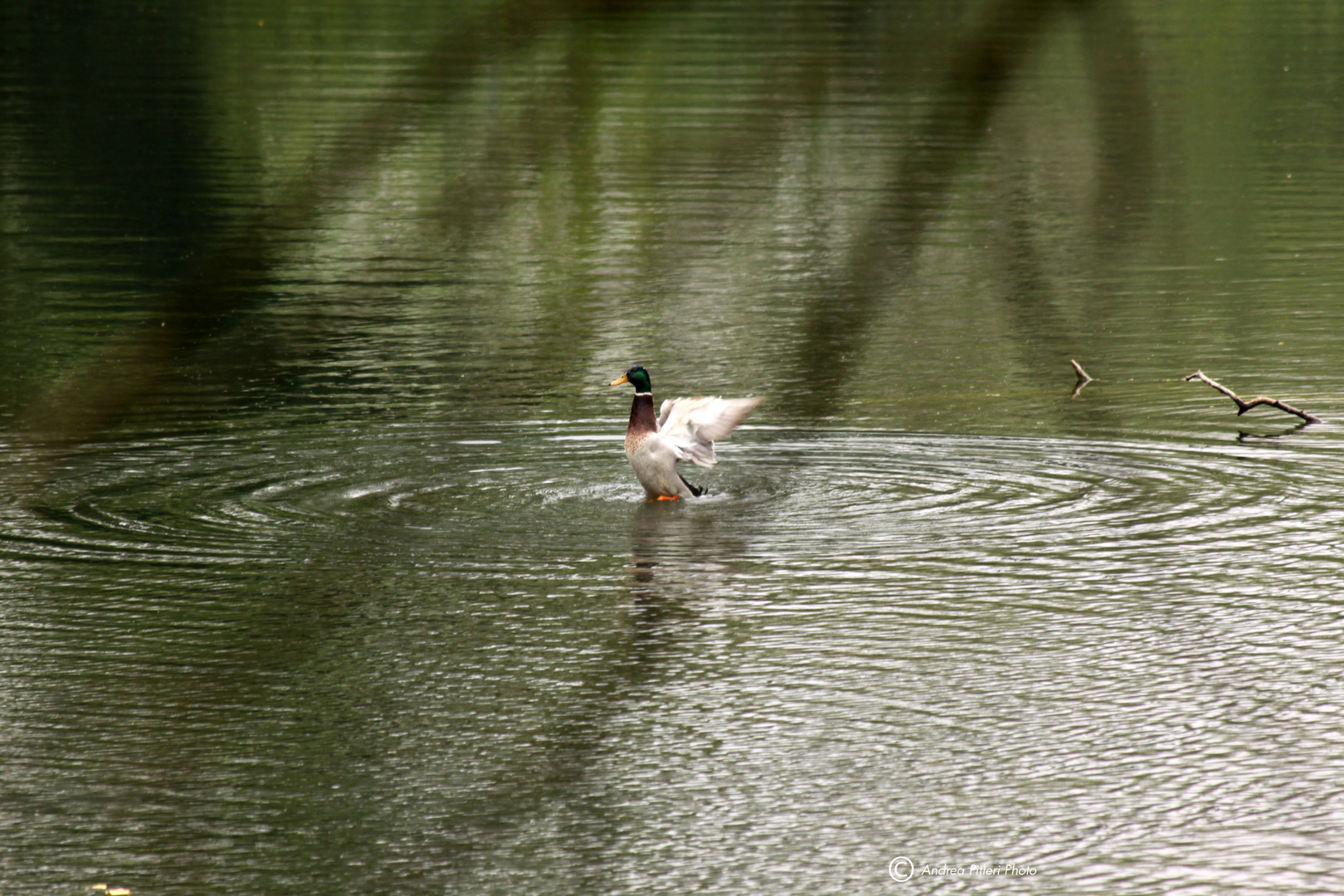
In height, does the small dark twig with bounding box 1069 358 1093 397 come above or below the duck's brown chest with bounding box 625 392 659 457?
below

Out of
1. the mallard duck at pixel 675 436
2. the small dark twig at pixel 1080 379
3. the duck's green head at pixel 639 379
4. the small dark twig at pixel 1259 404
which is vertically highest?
the duck's green head at pixel 639 379

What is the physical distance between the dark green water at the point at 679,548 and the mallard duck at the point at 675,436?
275mm

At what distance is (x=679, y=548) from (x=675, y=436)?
1277 mm

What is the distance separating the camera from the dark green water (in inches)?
91.0

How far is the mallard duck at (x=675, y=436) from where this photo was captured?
10258 mm

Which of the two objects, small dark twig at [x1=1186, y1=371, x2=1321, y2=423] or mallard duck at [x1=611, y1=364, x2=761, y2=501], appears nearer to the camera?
mallard duck at [x1=611, y1=364, x2=761, y2=501]

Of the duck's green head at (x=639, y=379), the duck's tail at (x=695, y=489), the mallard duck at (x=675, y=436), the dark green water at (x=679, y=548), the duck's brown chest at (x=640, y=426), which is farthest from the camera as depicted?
the duck's green head at (x=639, y=379)

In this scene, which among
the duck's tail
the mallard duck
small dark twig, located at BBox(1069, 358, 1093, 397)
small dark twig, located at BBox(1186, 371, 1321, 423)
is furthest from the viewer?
small dark twig, located at BBox(1069, 358, 1093, 397)

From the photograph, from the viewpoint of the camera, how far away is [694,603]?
8141mm

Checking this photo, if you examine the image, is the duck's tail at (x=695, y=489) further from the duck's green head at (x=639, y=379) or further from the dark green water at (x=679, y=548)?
the duck's green head at (x=639, y=379)

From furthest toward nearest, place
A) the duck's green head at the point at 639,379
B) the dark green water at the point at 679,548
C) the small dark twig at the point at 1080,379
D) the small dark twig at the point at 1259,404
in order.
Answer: the small dark twig at the point at 1080,379 → the small dark twig at the point at 1259,404 → the duck's green head at the point at 639,379 → the dark green water at the point at 679,548

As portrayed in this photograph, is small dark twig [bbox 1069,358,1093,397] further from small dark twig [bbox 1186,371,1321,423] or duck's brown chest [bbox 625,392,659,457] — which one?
duck's brown chest [bbox 625,392,659,457]

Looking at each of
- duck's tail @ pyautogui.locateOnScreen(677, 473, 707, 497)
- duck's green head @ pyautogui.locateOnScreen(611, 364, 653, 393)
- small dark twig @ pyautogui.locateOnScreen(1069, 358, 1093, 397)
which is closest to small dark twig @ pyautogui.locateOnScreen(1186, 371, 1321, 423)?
small dark twig @ pyautogui.locateOnScreen(1069, 358, 1093, 397)

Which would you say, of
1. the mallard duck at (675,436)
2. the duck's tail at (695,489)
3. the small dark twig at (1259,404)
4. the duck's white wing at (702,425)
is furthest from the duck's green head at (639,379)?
the small dark twig at (1259,404)
